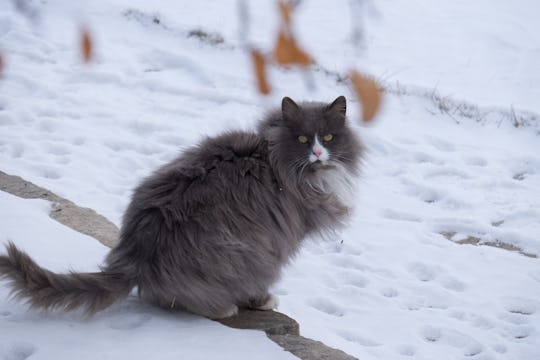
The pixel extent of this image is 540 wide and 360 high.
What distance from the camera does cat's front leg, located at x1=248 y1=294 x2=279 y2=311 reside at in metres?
3.23

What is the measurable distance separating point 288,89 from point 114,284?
4566 millimetres

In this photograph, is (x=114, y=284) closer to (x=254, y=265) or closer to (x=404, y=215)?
(x=254, y=265)

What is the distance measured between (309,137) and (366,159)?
0.49 metres

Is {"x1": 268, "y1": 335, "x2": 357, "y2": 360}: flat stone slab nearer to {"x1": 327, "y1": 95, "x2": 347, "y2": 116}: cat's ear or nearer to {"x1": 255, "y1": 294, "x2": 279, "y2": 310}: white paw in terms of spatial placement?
{"x1": 255, "y1": 294, "x2": 279, "y2": 310}: white paw

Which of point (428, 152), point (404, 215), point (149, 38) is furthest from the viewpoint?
point (149, 38)

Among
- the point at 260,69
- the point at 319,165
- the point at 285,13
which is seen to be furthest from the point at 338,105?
the point at 285,13

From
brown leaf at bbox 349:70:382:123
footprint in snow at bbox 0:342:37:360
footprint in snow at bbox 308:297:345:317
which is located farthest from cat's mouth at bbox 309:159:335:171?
footprint in snow at bbox 0:342:37:360

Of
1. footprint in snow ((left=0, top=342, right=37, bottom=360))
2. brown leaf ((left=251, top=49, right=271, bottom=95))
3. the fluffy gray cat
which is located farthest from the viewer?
the fluffy gray cat

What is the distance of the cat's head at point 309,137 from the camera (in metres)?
3.20

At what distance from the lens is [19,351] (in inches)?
99.7

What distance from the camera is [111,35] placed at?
26.9 feet

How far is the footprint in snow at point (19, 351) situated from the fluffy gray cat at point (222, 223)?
0.18m

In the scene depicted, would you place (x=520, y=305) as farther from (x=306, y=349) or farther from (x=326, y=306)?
(x=306, y=349)

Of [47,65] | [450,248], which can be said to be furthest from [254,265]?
[47,65]
